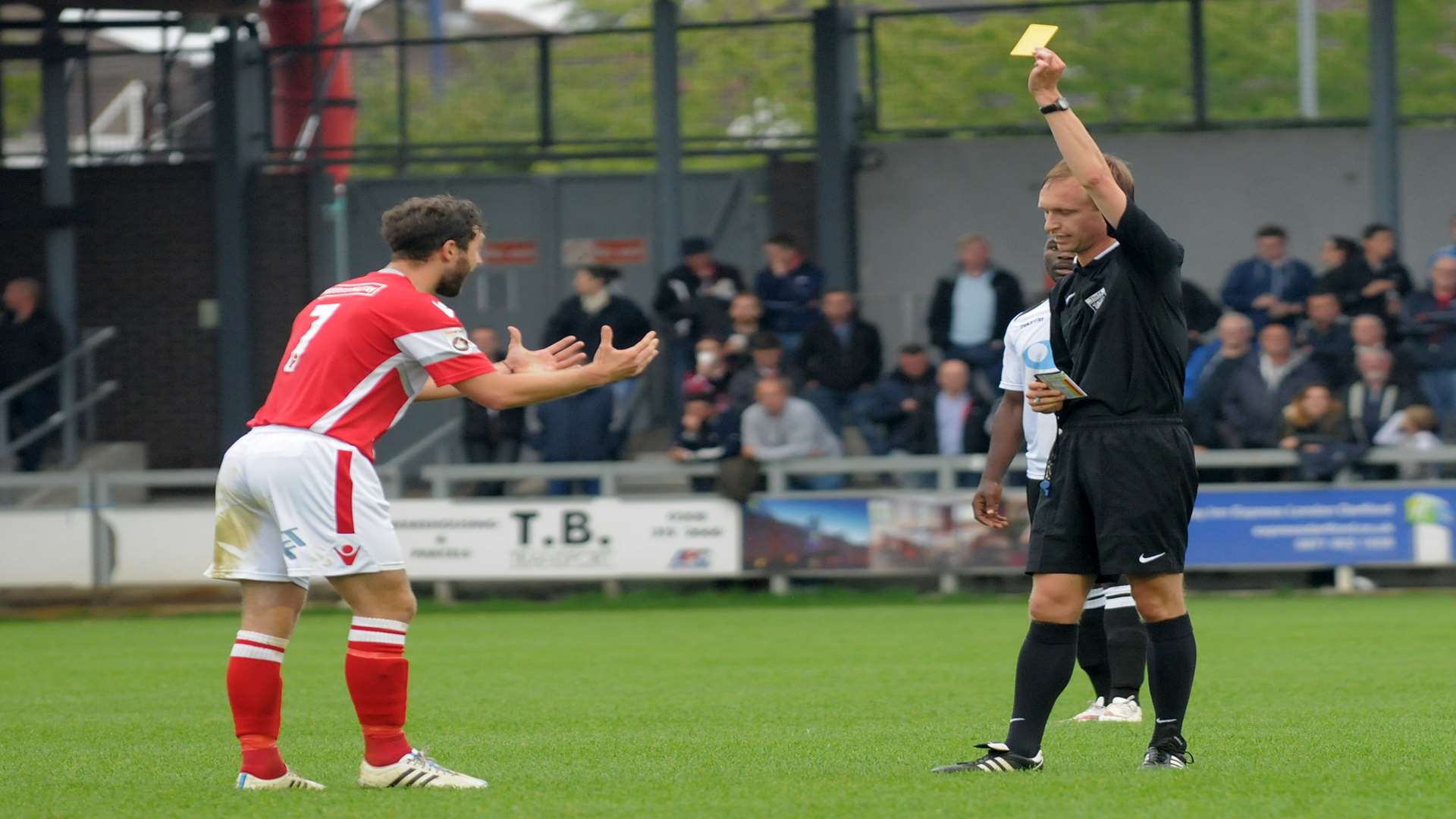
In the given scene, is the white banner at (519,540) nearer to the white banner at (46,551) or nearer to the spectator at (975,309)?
the white banner at (46,551)

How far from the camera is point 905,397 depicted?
1733 cm

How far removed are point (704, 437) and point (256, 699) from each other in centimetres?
1114

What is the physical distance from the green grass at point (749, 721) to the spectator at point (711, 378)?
9.89ft

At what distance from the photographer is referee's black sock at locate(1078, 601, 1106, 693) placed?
845 centimetres

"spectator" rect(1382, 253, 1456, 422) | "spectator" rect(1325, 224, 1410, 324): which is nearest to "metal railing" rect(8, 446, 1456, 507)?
"spectator" rect(1382, 253, 1456, 422)

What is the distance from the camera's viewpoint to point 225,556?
6258 mm

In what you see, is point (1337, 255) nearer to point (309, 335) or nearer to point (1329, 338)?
point (1329, 338)

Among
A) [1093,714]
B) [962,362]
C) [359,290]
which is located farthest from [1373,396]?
[359,290]

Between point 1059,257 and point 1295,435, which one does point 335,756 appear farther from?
point 1295,435

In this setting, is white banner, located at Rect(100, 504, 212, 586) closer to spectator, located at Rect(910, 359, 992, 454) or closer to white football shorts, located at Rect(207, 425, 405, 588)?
spectator, located at Rect(910, 359, 992, 454)

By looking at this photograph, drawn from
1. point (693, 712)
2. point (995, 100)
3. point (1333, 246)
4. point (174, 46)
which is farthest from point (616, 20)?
point (693, 712)

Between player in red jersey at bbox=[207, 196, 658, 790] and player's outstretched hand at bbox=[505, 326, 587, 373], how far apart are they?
0.20m

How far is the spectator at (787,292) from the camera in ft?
59.1

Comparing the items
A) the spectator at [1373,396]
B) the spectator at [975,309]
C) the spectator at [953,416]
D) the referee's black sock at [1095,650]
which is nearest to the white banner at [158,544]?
the spectator at [953,416]
